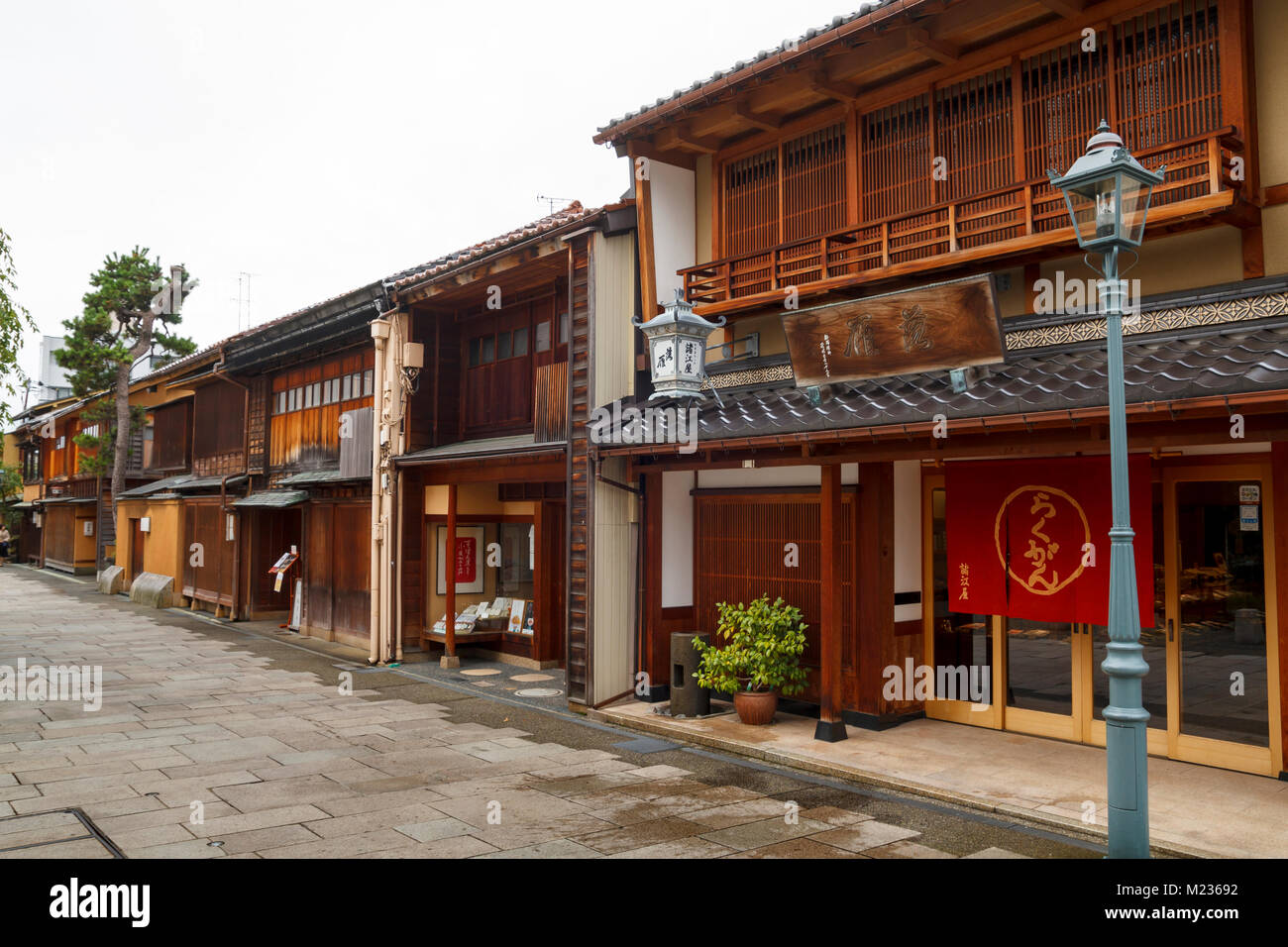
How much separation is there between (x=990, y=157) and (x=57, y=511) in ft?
139

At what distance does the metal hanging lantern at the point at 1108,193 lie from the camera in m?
5.77

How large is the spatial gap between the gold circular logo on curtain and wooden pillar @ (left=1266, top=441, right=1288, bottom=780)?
58.7 inches

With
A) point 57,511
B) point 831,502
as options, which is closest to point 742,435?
point 831,502

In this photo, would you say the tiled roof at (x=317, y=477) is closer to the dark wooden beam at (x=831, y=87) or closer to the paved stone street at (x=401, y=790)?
the paved stone street at (x=401, y=790)

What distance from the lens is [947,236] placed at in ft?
30.6

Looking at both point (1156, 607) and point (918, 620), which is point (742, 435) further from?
point (1156, 607)

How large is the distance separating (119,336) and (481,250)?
21.7 m

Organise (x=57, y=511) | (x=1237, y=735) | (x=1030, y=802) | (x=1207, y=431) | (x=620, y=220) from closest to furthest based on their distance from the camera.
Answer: (x=1207, y=431) < (x=1030, y=802) < (x=1237, y=735) < (x=620, y=220) < (x=57, y=511)

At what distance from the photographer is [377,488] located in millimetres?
16234

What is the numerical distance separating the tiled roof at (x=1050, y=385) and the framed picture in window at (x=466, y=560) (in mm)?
7228

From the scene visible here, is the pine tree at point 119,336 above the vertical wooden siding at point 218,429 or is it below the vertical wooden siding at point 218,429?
above

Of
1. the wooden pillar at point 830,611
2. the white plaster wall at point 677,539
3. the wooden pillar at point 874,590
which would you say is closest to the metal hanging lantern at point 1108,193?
the wooden pillar at point 830,611

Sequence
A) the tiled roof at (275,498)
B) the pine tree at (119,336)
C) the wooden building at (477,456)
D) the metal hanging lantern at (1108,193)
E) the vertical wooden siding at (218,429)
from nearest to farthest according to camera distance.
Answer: the metal hanging lantern at (1108,193) → the wooden building at (477,456) → the tiled roof at (275,498) → the vertical wooden siding at (218,429) → the pine tree at (119,336)

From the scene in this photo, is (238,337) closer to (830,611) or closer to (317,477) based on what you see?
(317,477)
